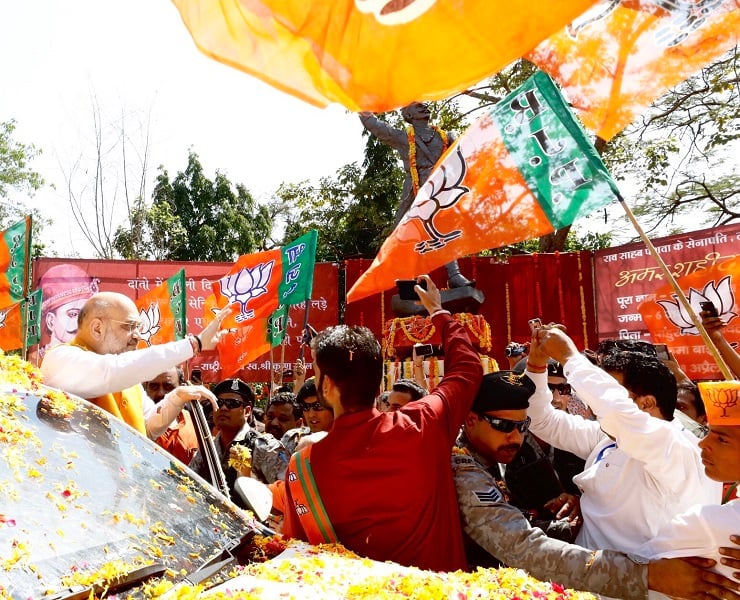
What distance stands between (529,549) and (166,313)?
7713 mm

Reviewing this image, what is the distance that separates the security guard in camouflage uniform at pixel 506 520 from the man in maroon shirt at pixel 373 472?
9cm

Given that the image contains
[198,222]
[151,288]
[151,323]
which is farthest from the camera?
[198,222]

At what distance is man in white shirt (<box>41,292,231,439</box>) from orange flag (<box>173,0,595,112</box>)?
4.31 ft

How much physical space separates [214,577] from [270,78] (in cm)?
186

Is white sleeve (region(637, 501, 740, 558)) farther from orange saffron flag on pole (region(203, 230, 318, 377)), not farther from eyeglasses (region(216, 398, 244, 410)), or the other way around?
orange saffron flag on pole (region(203, 230, 318, 377))

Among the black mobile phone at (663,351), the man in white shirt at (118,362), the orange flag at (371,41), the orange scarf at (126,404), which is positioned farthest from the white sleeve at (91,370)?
the black mobile phone at (663,351)

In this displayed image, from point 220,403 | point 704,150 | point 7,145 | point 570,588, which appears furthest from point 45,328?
point 7,145

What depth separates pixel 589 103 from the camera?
3248mm

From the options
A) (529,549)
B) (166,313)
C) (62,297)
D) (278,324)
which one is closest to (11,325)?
(62,297)

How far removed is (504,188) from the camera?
375cm

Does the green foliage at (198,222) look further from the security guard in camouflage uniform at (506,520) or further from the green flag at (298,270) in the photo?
the security guard in camouflage uniform at (506,520)

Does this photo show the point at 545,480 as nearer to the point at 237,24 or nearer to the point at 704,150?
the point at 237,24

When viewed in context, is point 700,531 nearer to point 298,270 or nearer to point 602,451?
point 602,451

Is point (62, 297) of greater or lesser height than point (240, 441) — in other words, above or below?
above
